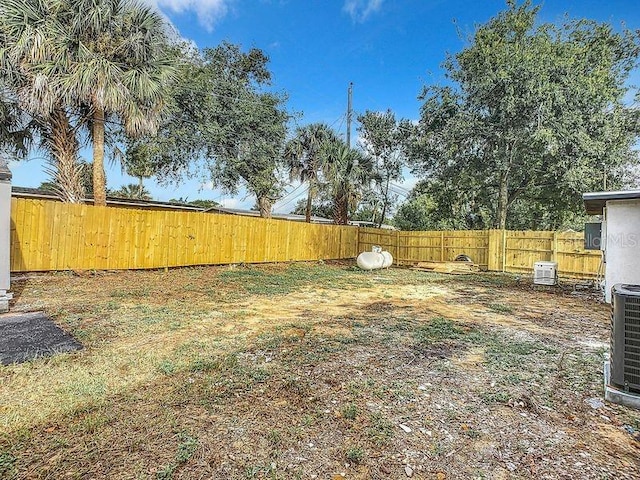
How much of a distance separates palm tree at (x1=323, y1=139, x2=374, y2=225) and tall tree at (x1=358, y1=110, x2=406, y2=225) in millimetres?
3388

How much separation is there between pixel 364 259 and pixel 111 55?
29.5 feet

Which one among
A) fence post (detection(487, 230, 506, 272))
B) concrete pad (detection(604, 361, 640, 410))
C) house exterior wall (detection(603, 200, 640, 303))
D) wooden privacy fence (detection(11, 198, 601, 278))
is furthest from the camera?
fence post (detection(487, 230, 506, 272))

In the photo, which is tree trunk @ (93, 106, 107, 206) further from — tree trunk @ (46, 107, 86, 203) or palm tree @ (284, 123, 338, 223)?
palm tree @ (284, 123, 338, 223)

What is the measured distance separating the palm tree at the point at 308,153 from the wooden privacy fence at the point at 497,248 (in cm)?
361

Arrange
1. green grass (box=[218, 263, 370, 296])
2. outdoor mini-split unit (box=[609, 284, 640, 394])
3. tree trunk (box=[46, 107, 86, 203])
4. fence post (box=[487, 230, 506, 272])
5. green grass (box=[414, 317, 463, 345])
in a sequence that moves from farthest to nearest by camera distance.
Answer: fence post (box=[487, 230, 506, 272])
tree trunk (box=[46, 107, 86, 203])
green grass (box=[218, 263, 370, 296])
green grass (box=[414, 317, 463, 345])
outdoor mini-split unit (box=[609, 284, 640, 394])

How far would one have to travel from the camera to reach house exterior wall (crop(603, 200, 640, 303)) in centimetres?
509

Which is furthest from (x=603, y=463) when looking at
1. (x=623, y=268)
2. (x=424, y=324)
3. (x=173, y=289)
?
(x=173, y=289)

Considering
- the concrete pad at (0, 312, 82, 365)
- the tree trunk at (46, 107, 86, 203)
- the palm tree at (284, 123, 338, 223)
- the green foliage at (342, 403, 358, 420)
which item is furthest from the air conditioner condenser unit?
the tree trunk at (46, 107, 86, 203)

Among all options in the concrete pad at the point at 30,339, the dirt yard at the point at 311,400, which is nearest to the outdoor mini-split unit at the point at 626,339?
the dirt yard at the point at 311,400

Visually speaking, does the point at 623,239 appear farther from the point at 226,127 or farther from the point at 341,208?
the point at 226,127

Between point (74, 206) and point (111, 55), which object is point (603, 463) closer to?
point (74, 206)

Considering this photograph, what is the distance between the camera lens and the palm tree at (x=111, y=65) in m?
7.21

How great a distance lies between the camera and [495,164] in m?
13.9

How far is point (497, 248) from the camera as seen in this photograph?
41.2 ft
